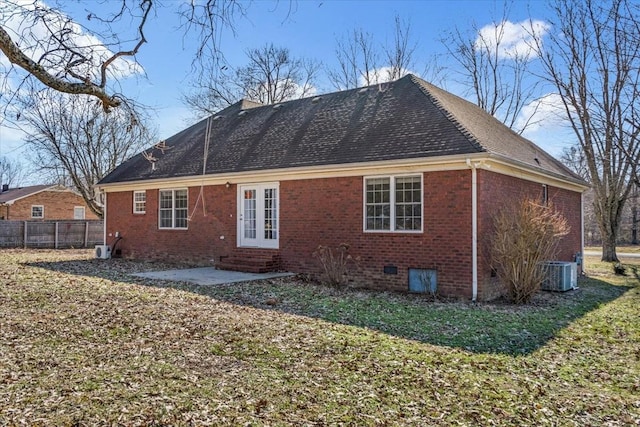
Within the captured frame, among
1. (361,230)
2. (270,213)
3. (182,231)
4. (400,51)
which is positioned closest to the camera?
(361,230)

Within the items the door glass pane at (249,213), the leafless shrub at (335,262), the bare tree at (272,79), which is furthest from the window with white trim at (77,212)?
the leafless shrub at (335,262)

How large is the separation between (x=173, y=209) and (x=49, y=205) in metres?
27.8

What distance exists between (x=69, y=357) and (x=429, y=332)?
4.81 meters

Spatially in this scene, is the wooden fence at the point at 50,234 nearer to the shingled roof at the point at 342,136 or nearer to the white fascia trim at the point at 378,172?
the shingled roof at the point at 342,136

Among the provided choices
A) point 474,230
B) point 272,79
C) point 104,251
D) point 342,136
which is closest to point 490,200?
point 474,230

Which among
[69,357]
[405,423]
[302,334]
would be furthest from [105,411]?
[302,334]

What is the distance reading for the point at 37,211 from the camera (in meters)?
38.0

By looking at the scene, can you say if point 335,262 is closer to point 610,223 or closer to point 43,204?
point 610,223

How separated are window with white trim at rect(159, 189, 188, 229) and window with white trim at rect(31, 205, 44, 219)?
88.7ft

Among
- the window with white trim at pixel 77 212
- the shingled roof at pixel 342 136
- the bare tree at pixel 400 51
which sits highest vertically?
the bare tree at pixel 400 51

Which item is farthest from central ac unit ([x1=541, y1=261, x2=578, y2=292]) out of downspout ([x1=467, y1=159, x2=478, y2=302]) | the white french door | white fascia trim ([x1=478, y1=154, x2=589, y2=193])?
the white french door

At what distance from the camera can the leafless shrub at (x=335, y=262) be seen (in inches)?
454

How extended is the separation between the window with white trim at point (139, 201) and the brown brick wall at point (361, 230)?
14.0 inches

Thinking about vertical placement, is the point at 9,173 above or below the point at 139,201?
above
